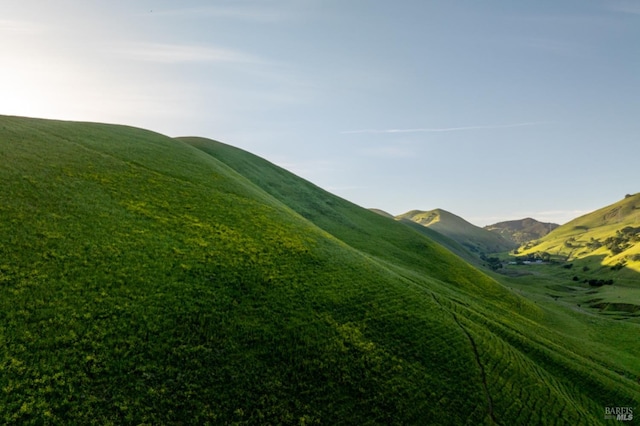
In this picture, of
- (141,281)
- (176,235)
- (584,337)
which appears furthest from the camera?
(584,337)

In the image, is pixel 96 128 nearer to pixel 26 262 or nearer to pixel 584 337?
pixel 26 262

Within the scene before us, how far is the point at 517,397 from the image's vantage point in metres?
31.0

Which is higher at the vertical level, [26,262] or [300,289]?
[300,289]

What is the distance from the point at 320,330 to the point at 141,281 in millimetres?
16820

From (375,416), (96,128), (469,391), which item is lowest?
(375,416)

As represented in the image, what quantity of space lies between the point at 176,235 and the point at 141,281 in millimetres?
9976

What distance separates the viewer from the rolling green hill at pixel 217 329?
22.5 meters

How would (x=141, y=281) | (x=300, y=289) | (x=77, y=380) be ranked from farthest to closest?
(x=300, y=289) → (x=141, y=281) → (x=77, y=380)

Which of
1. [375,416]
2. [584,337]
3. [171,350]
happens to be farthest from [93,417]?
[584,337]

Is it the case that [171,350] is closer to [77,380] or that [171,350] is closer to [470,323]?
[77,380]

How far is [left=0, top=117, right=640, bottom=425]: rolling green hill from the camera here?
2255 centimetres

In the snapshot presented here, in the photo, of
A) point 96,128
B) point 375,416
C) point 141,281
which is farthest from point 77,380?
point 96,128

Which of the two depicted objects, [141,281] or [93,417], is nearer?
[93,417]

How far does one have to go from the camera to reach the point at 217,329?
2798cm
